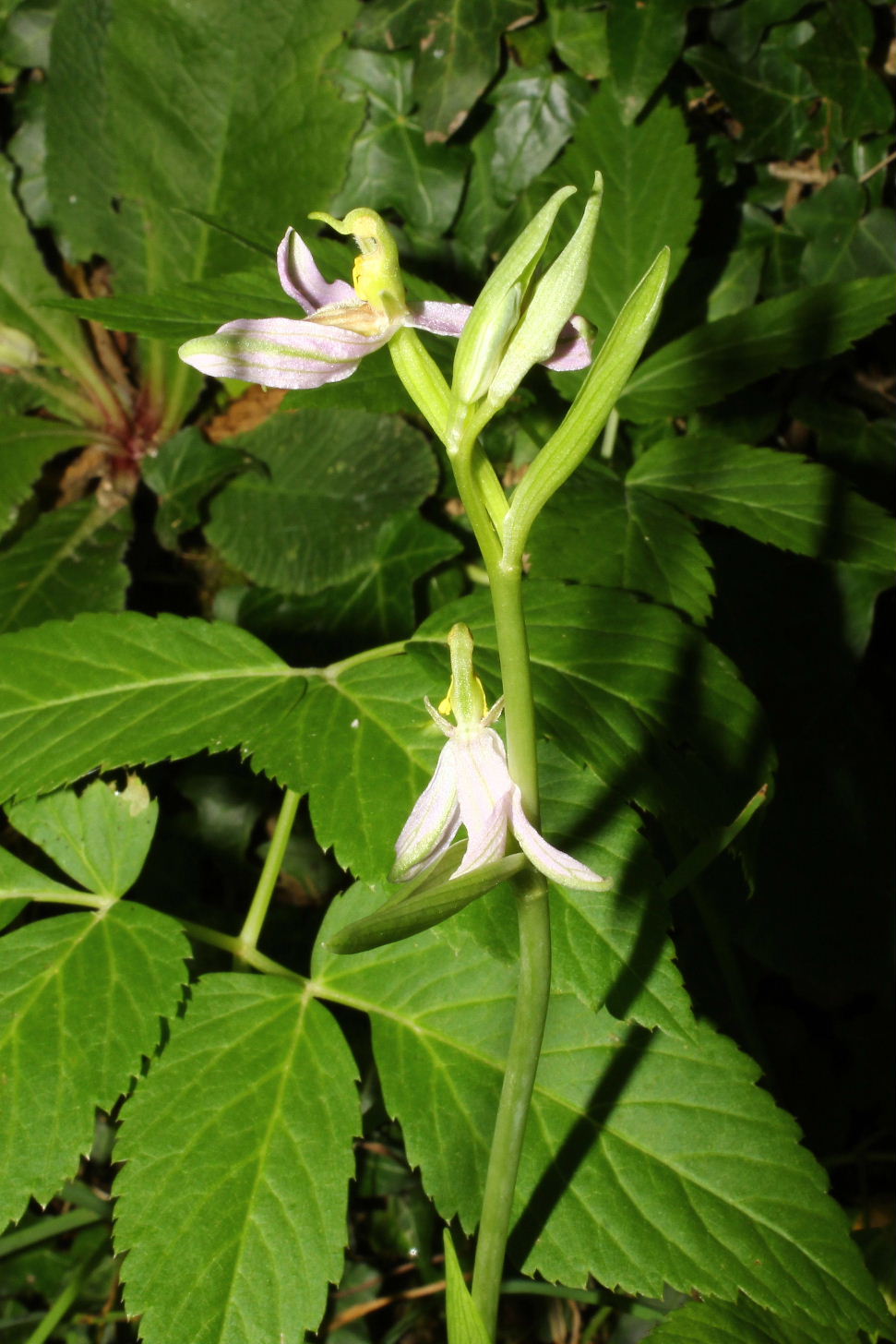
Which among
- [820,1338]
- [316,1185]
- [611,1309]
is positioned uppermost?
[316,1185]

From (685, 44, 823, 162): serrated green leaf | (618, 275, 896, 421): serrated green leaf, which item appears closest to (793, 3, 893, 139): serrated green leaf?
(685, 44, 823, 162): serrated green leaf

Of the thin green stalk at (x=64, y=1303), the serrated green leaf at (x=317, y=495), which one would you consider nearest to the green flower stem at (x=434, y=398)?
the serrated green leaf at (x=317, y=495)

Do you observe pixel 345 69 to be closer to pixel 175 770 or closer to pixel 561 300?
pixel 175 770

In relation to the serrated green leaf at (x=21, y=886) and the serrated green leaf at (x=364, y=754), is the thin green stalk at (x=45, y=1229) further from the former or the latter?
the serrated green leaf at (x=364, y=754)

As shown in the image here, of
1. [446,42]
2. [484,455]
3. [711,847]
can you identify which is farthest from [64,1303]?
[446,42]

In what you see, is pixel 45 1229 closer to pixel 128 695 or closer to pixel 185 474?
pixel 128 695

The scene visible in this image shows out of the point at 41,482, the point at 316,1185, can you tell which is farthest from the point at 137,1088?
the point at 41,482
